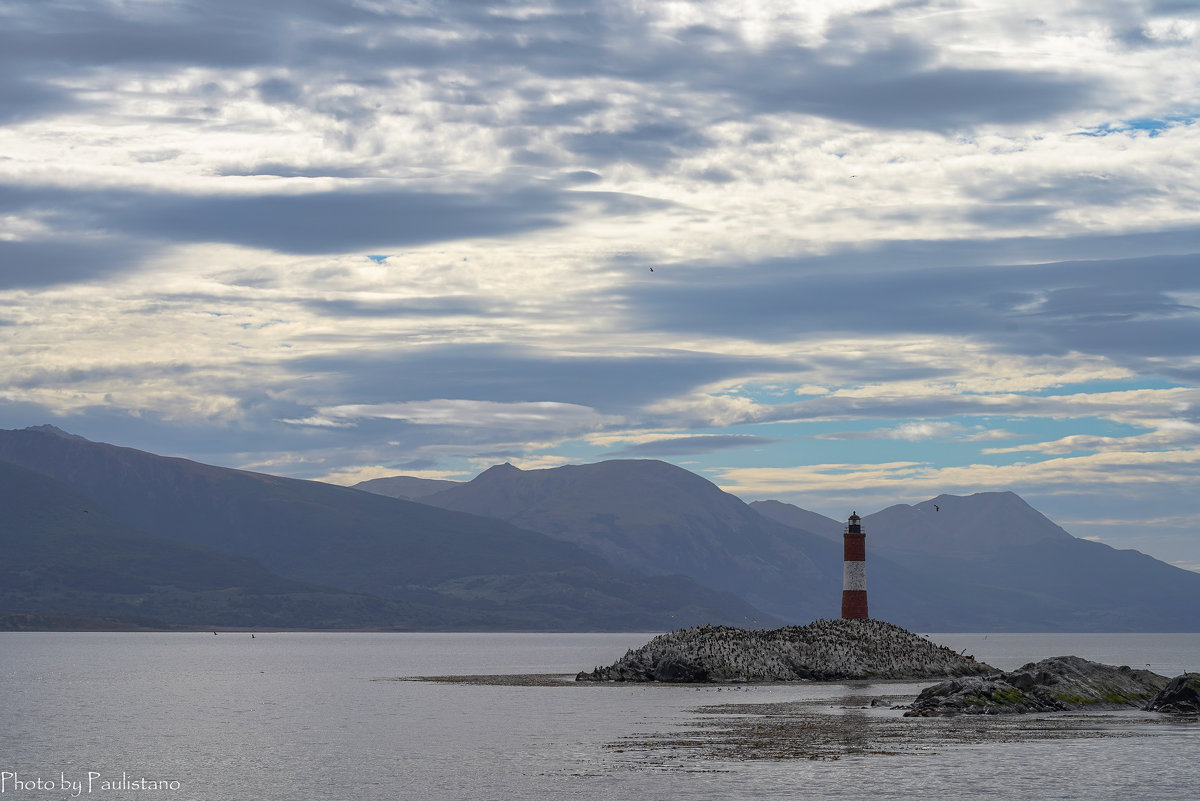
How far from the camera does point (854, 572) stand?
113000 millimetres

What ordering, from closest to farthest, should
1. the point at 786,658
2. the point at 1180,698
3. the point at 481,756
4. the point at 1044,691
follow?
1. the point at 481,756
2. the point at 1180,698
3. the point at 1044,691
4. the point at 786,658

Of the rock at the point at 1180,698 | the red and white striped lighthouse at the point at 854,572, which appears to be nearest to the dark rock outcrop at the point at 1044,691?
the rock at the point at 1180,698

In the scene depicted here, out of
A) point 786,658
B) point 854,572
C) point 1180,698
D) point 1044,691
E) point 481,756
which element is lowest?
point 481,756

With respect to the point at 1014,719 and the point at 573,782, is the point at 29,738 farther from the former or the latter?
the point at 1014,719

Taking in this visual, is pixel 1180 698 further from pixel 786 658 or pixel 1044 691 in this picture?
pixel 786 658

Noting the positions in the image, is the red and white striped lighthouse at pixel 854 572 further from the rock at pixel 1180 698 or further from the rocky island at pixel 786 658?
the rock at pixel 1180 698

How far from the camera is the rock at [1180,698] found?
72.4 m

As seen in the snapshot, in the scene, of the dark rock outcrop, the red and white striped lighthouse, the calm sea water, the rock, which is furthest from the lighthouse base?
the rock

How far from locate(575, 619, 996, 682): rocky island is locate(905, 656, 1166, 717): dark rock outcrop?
75.6ft

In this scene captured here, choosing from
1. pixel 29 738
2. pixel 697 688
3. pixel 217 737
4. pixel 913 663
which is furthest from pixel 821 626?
pixel 29 738

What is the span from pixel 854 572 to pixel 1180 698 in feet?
135

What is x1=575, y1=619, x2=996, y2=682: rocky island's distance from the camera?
10131cm

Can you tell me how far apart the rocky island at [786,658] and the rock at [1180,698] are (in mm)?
29337

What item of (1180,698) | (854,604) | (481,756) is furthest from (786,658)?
(481,756)
